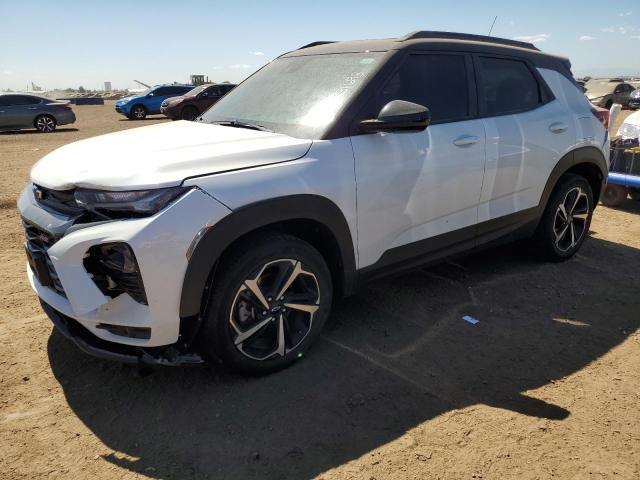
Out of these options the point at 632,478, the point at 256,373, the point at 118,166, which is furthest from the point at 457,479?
the point at 118,166

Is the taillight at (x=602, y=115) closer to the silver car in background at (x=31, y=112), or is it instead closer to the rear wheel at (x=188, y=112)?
the rear wheel at (x=188, y=112)

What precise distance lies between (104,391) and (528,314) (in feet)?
9.50

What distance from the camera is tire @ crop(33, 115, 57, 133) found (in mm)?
17331

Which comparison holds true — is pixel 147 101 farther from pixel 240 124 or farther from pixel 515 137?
pixel 515 137

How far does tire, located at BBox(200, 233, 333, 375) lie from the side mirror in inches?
31.3

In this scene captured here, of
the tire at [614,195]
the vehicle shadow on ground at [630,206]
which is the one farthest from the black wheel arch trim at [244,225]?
the vehicle shadow on ground at [630,206]

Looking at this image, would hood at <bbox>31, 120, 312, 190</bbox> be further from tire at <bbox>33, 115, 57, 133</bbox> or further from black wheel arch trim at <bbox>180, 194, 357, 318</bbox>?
tire at <bbox>33, 115, 57, 133</bbox>

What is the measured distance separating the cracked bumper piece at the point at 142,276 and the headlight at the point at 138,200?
0.14ft

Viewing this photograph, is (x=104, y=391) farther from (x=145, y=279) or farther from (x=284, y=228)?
(x=284, y=228)

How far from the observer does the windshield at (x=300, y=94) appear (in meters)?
3.04

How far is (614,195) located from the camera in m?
6.68

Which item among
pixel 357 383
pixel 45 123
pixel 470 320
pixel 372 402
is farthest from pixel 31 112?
pixel 372 402

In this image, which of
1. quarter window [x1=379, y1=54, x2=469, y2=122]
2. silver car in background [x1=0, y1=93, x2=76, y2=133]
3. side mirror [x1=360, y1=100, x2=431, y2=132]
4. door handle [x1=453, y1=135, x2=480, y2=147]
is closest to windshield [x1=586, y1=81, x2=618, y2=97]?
silver car in background [x1=0, y1=93, x2=76, y2=133]

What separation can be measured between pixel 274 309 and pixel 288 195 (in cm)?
64
